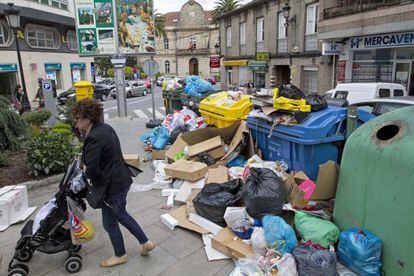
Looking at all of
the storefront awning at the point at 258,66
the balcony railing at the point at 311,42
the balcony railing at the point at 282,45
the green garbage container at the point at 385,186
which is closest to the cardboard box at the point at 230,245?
the green garbage container at the point at 385,186

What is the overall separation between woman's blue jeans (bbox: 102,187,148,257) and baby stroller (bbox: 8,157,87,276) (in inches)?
12.7

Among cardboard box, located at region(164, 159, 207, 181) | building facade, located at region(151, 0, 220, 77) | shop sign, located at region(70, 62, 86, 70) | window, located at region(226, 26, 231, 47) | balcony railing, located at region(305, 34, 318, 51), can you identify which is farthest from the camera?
building facade, located at region(151, 0, 220, 77)

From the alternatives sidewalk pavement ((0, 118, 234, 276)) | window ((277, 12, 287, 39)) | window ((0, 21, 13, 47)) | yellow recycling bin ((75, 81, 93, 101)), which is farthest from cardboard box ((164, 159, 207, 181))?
window ((0, 21, 13, 47))

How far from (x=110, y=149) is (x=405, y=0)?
1168 cm

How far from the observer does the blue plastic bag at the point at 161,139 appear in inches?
286

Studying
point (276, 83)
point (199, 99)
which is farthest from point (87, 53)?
point (276, 83)

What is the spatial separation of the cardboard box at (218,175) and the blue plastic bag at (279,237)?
5.19ft

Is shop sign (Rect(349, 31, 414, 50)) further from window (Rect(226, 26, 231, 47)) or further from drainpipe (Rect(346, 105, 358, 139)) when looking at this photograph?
window (Rect(226, 26, 231, 47))

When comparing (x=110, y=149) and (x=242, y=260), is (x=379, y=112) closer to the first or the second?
(x=242, y=260)

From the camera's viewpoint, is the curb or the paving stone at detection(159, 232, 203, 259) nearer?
the paving stone at detection(159, 232, 203, 259)

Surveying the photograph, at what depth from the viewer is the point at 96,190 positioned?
3170mm

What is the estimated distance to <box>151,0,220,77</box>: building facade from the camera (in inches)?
2188

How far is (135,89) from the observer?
2833cm

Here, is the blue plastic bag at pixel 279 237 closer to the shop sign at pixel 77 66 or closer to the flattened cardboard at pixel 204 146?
the flattened cardboard at pixel 204 146
